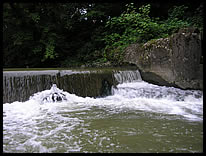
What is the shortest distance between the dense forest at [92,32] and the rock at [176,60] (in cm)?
210

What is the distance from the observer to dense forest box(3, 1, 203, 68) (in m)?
8.33

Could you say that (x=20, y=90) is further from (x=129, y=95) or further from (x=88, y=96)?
(x=129, y=95)

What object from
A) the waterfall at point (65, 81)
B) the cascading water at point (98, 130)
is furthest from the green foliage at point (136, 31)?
the cascading water at point (98, 130)

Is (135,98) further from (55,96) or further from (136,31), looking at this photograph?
(136,31)

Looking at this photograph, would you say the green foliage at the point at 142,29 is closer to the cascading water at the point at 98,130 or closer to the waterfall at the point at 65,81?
the waterfall at the point at 65,81

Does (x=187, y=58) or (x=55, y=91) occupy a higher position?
(x=187, y=58)

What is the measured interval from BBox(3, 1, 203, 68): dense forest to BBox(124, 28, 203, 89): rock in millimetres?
2100

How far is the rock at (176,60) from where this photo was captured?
195 inches

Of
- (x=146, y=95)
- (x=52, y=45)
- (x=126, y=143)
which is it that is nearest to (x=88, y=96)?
(x=146, y=95)

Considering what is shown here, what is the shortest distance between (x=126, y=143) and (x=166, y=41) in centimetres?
433

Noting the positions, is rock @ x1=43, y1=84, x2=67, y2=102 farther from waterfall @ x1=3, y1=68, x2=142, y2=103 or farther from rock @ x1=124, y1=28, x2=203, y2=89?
rock @ x1=124, y1=28, x2=203, y2=89

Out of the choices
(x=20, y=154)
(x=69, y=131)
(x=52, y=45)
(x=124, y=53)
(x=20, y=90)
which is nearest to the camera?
(x=20, y=154)

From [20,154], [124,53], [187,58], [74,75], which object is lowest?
[20,154]

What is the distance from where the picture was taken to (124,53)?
7.53m
